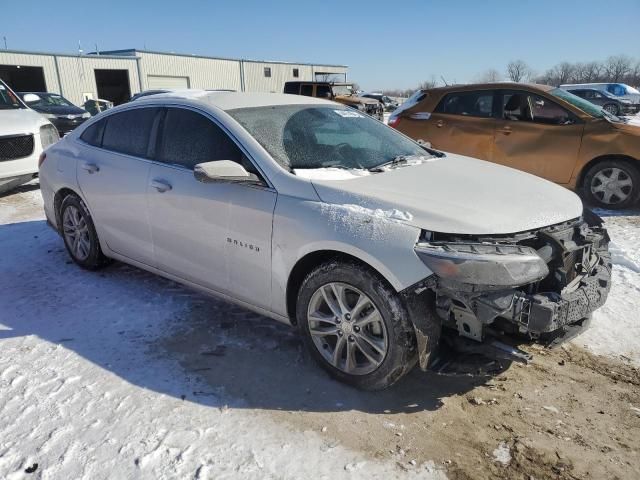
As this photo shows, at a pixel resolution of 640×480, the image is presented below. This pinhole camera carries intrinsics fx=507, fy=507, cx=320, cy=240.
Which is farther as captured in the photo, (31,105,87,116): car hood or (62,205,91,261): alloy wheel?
(31,105,87,116): car hood

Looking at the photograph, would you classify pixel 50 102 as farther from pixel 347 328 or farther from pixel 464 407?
pixel 464 407

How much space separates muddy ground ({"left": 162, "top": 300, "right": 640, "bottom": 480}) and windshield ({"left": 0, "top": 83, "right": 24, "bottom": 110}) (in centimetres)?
719

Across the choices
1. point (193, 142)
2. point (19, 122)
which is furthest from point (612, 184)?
point (19, 122)

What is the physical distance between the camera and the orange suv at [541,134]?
6535 mm

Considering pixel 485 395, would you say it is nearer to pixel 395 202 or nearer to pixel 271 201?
pixel 395 202

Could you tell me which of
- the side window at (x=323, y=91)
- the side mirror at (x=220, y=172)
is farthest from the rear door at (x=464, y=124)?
the side window at (x=323, y=91)

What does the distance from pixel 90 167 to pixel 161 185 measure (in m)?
1.07

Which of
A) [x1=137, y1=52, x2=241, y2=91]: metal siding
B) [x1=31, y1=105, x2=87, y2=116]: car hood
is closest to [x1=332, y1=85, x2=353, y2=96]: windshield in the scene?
[x1=31, y1=105, x2=87, y2=116]: car hood

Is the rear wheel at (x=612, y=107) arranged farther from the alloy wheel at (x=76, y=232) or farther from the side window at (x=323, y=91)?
the alloy wheel at (x=76, y=232)

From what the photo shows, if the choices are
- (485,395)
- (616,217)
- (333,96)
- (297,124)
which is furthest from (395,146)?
(333,96)

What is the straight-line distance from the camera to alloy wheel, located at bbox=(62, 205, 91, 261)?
464 centimetres

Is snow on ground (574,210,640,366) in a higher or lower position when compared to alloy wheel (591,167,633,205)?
lower

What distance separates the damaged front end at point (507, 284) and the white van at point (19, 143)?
A: 7340mm

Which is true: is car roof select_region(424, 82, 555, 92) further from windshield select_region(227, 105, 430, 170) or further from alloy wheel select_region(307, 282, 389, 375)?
alloy wheel select_region(307, 282, 389, 375)
